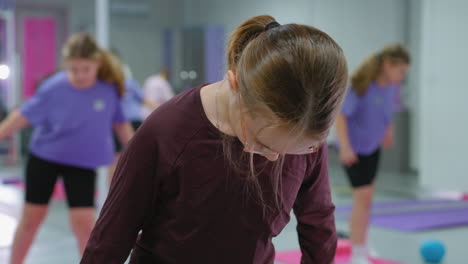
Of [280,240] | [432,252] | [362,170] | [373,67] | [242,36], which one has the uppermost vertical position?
[242,36]

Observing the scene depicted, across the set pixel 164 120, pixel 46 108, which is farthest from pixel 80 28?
pixel 164 120

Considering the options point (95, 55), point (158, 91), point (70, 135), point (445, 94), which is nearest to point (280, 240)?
point (70, 135)

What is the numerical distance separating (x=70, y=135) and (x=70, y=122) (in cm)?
7

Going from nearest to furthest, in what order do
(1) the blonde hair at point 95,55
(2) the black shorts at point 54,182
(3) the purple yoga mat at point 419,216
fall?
(2) the black shorts at point 54,182
(1) the blonde hair at point 95,55
(3) the purple yoga mat at point 419,216

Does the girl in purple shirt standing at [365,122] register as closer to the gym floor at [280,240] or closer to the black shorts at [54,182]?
the gym floor at [280,240]

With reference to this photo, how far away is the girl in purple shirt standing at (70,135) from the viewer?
329 cm

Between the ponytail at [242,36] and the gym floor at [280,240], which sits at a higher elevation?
the ponytail at [242,36]

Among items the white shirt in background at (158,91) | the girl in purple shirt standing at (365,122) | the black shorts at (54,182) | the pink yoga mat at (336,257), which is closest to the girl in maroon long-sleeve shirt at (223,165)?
the black shorts at (54,182)

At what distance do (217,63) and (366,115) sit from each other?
3968mm

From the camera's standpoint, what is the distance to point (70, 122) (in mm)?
3426

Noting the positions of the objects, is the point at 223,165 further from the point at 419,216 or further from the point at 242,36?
the point at 419,216

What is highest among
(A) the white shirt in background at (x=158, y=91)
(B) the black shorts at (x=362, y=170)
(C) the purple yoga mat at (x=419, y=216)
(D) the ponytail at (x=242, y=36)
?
(D) the ponytail at (x=242, y=36)

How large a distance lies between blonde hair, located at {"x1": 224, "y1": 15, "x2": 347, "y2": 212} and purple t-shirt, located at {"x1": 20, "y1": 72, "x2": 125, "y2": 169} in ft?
7.66

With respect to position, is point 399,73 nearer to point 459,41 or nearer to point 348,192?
point 459,41
